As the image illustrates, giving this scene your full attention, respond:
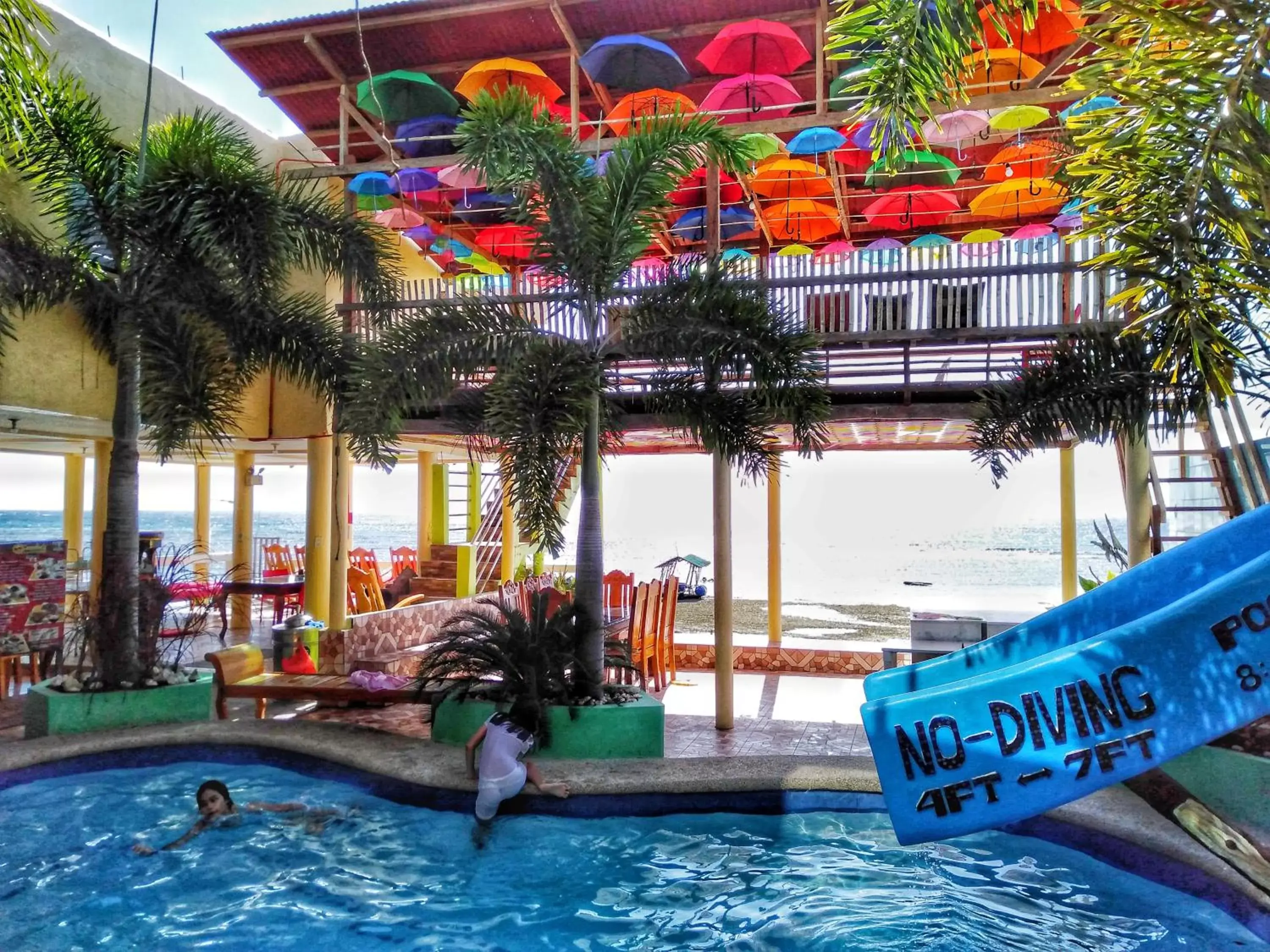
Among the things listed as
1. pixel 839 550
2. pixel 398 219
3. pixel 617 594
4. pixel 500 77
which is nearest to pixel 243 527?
pixel 398 219

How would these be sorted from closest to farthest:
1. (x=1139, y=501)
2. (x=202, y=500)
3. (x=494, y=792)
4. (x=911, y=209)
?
(x=494, y=792) → (x=1139, y=501) → (x=911, y=209) → (x=202, y=500)

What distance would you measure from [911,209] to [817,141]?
4536 mm

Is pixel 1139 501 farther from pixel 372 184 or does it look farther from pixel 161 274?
pixel 372 184

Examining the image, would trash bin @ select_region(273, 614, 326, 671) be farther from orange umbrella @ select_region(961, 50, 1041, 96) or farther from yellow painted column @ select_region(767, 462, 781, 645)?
orange umbrella @ select_region(961, 50, 1041, 96)

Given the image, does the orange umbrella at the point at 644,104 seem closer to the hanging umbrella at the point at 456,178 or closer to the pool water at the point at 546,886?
the hanging umbrella at the point at 456,178

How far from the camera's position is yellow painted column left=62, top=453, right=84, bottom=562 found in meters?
15.9

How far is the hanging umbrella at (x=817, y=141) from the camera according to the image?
9.52m

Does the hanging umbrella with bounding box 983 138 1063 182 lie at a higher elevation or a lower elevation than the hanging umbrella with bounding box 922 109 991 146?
higher

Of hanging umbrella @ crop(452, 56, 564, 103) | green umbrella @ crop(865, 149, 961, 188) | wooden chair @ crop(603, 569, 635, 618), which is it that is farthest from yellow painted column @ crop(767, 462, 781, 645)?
hanging umbrella @ crop(452, 56, 564, 103)

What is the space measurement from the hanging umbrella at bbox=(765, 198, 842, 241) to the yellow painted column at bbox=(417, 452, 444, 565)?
706 cm

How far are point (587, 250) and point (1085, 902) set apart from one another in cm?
499

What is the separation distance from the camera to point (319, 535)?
32.7 feet

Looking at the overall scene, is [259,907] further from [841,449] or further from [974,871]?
[841,449]

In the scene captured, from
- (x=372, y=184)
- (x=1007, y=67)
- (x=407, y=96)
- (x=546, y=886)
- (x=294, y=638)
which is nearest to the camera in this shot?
(x=546, y=886)
